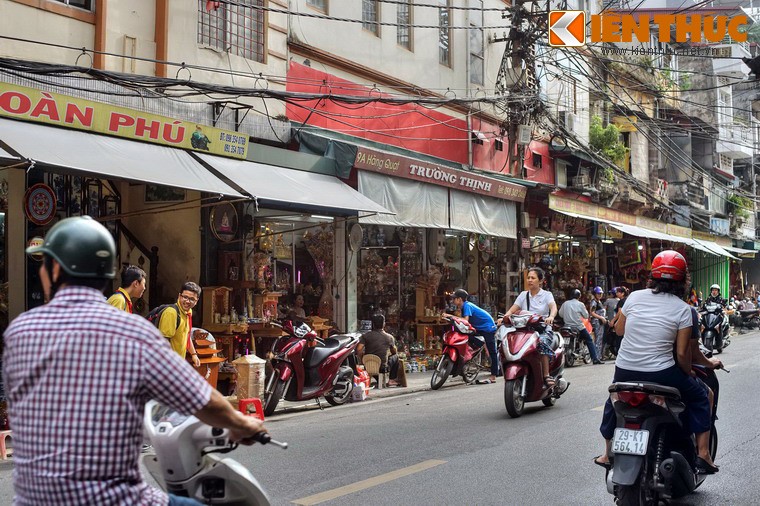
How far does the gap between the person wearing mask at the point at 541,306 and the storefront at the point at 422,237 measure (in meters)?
4.38

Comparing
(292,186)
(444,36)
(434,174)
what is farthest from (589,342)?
(292,186)

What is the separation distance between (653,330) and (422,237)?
1408 centimetres

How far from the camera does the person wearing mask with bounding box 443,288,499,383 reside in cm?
1476

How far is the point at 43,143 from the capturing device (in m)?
9.60

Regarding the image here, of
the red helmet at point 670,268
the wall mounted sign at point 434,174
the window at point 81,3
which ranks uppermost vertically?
the window at point 81,3

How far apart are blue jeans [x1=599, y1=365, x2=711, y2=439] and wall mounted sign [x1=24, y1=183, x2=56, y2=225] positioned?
8.31m

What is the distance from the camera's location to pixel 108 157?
10133 mm

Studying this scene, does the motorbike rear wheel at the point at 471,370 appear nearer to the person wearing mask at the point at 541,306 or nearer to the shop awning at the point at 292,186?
the shop awning at the point at 292,186

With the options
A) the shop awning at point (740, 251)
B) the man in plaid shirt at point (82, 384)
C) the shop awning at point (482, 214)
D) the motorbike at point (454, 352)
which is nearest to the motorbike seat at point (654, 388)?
the man in plaid shirt at point (82, 384)

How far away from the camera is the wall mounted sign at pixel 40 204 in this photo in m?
11.1

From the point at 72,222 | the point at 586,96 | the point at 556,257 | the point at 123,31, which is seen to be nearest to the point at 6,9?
the point at 123,31

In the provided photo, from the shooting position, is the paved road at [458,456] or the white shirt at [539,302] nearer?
the paved road at [458,456]

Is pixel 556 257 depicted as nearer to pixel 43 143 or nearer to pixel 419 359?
pixel 419 359

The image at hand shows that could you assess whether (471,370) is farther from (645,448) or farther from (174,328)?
(645,448)
